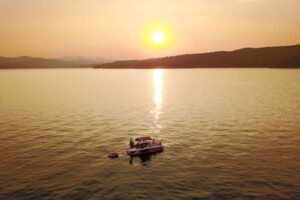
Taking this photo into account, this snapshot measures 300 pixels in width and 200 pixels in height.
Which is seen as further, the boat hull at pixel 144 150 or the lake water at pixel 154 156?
the boat hull at pixel 144 150

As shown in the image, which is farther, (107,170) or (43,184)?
(107,170)

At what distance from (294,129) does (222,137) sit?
21458 mm

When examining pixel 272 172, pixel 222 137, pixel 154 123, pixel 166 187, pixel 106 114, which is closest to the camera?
pixel 166 187

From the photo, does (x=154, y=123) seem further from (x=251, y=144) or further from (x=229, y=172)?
(x=229, y=172)

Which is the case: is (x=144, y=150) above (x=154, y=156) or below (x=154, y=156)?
above

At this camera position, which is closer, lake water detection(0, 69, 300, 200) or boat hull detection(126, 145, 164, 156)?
lake water detection(0, 69, 300, 200)

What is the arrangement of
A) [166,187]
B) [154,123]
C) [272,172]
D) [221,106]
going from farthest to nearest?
[221,106]
[154,123]
[272,172]
[166,187]

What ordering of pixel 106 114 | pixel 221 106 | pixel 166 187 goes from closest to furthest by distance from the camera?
pixel 166 187
pixel 106 114
pixel 221 106

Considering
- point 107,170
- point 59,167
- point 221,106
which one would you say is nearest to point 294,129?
point 221,106

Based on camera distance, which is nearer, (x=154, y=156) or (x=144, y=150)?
(x=154, y=156)

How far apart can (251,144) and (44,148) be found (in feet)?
148

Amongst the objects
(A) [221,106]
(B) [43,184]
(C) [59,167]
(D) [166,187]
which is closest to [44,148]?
(C) [59,167]

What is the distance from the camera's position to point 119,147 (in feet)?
229

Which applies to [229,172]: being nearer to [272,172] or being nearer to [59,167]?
[272,172]
